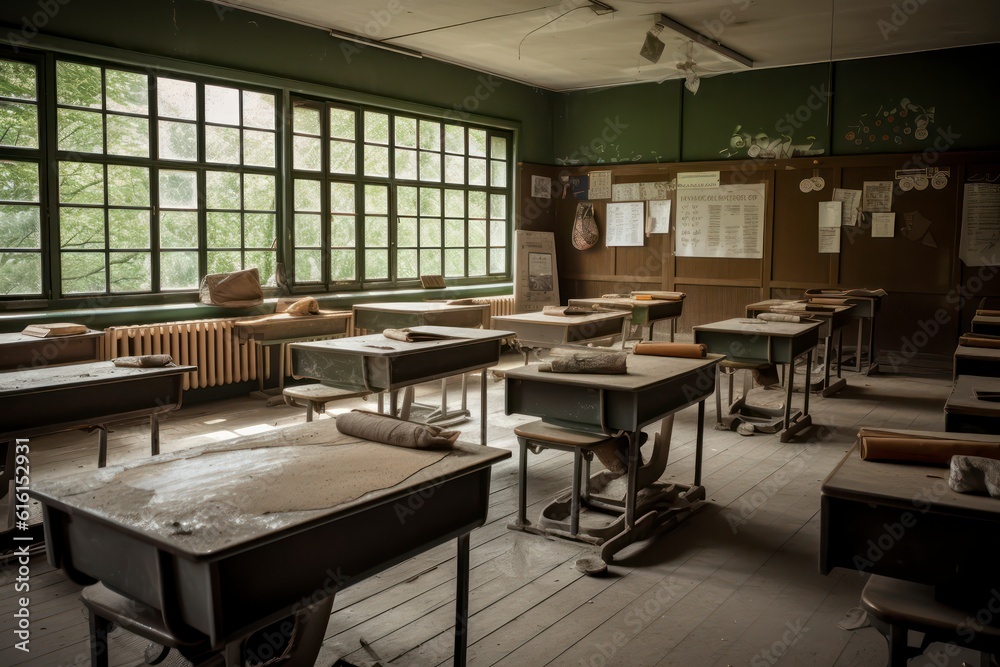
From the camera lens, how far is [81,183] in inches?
227

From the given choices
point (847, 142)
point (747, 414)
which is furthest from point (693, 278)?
point (747, 414)

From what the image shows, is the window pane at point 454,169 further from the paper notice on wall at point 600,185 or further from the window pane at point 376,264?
the paper notice on wall at point 600,185

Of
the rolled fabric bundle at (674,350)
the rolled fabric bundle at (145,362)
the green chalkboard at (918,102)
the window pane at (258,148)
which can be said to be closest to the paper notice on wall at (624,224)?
the green chalkboard at (918,102)

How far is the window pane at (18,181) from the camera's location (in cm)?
537

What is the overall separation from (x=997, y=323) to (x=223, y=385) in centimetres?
580

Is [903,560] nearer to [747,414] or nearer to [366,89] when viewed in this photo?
[747,414]

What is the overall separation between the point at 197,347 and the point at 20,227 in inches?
58.0

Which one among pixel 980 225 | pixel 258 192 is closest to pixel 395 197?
pixel 258 192

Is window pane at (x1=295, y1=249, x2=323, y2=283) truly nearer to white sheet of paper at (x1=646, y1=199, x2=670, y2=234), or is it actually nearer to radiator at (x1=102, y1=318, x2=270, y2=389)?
radiator at (x1=102, y1=318, x2=270, y2=389)

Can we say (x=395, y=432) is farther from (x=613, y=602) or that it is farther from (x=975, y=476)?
(x=975, y=476)

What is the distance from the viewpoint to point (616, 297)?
25.3ft

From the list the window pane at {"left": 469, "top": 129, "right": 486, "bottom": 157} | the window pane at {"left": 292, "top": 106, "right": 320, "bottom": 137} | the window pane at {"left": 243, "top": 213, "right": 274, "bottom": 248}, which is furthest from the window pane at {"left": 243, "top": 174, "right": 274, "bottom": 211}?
the window pane at {"left": 469, "top": 129, "right": 486, "bottom": 157}

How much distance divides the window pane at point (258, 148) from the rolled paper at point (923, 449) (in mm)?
5923

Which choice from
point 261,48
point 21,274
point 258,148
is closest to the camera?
point 21,274
